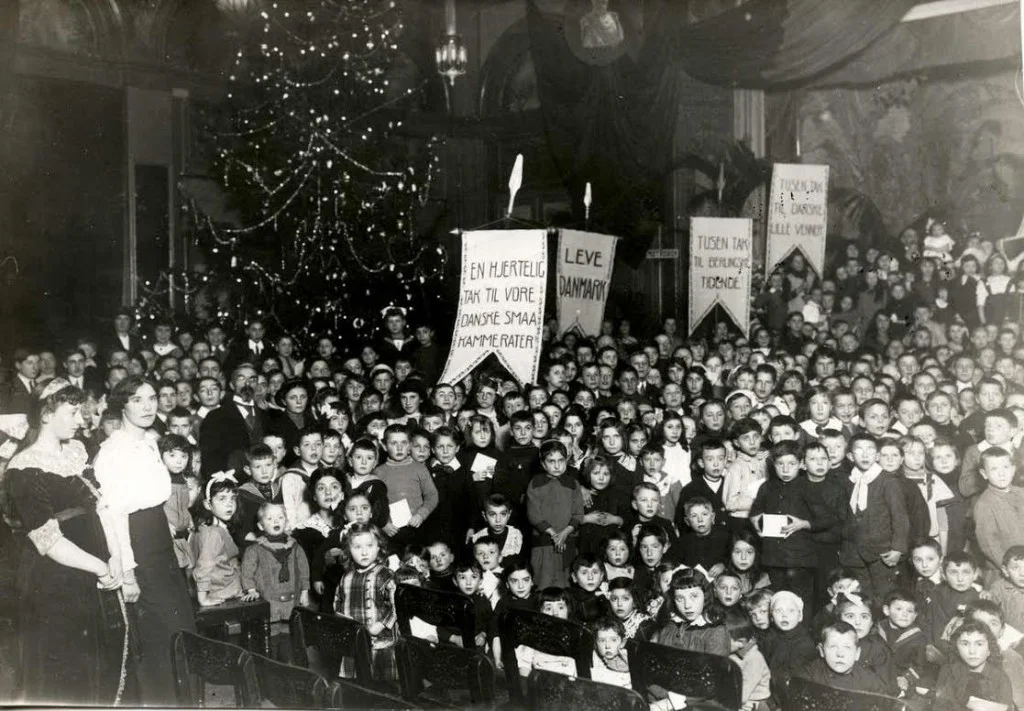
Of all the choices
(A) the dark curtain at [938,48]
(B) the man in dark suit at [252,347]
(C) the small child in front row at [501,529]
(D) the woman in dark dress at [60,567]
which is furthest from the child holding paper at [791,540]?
(A) the dark curtain at [938,48]

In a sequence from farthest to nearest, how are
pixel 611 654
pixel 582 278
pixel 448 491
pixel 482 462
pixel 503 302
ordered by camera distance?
1. pixel 582 278
2. pixel 503 302
3. pixel 482 462
4. pixel 448 491
5. pixel 611 654

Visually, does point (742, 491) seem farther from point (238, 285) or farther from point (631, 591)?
point (238, 285)

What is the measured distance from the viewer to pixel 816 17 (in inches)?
336

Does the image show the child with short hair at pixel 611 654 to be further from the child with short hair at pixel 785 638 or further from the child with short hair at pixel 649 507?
the child with short hair at pixel 649 507

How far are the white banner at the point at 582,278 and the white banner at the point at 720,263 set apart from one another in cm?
86

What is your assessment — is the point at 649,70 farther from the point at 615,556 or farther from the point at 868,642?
the point at 868,642

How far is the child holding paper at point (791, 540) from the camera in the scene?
5.34 meters

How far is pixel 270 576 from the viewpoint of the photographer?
519cm

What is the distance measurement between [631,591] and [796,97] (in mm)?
10409

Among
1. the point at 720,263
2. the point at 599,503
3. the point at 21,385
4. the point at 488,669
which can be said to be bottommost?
the point at 488,669

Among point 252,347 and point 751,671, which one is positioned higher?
point 252,347

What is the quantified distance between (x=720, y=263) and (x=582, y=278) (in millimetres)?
1341

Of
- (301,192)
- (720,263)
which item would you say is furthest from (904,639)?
(301,192)

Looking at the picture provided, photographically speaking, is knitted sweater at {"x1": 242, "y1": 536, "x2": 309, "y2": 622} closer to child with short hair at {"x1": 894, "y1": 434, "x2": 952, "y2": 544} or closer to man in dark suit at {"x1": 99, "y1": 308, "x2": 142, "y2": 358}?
child with short hair at {"x1": 894, "y1": 434, "x2": 952, "y2": 544}
